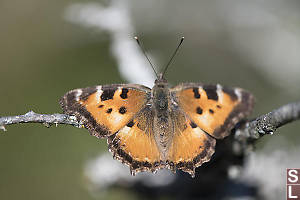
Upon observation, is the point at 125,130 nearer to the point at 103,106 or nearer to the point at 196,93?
the point at 103,106

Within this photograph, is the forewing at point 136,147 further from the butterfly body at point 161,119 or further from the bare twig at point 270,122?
the bare twig at point 270,122

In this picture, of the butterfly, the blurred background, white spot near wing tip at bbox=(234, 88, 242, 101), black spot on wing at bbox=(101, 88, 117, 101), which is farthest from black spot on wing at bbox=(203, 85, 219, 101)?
the blurred background

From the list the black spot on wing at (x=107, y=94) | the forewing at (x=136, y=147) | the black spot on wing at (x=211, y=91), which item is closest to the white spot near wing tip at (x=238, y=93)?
the black spot on wing at (x=211, y=91)

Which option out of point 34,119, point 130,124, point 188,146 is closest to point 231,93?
point 188,146

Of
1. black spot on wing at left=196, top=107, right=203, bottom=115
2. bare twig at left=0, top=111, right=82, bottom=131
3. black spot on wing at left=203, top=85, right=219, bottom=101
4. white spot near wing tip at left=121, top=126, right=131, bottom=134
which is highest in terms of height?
black spot on wing at left=203, top=85, right=219, bottom=101

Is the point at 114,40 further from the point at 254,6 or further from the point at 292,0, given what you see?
the point at 292,0

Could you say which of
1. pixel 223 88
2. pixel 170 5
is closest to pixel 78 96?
pixel 223 88

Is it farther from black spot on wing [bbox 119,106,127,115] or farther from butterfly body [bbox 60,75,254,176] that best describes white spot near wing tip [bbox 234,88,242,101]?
black spot on wing [bbox 119,106,127,115]
